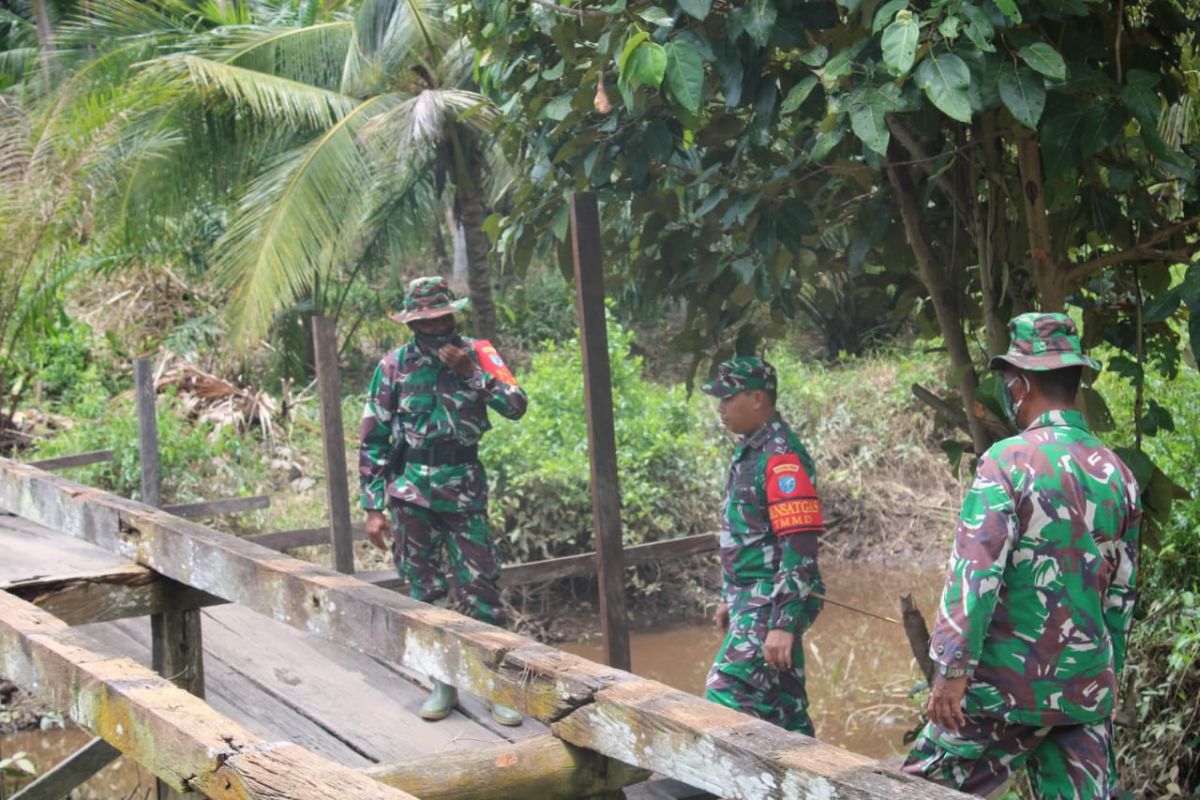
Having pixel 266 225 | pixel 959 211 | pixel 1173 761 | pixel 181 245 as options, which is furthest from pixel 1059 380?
pixel 181 245

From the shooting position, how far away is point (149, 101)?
9195mm

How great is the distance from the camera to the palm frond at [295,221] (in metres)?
9.27

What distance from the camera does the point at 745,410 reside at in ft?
13.3

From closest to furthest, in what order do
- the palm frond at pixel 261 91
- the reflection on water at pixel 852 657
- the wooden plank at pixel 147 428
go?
the reflection on water at pixel 852 657 < the wooden plank at pixel 147 428 < the palm frond at pixel 261 91

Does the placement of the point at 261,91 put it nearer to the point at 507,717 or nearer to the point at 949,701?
the point at 507,717

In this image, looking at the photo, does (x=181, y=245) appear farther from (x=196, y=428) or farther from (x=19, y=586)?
(x=19, y=586)

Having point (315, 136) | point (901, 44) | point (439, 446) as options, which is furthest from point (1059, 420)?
point (315, 136)

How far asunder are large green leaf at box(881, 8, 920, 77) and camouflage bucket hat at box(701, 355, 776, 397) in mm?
1508

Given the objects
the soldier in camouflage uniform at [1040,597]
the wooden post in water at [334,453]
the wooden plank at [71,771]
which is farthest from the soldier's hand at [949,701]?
the wooden post in water at [334,453]

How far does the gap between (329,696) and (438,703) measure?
567mm

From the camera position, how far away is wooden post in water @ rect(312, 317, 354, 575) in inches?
237

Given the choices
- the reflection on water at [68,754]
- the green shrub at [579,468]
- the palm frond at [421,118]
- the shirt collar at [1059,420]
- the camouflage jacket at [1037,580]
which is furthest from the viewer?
the palm frond at [421,118]

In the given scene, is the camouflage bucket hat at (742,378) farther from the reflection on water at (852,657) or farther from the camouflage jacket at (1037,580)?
the reflection on water at (852,657)

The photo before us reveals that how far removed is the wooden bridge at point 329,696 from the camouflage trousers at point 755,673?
604 mm
